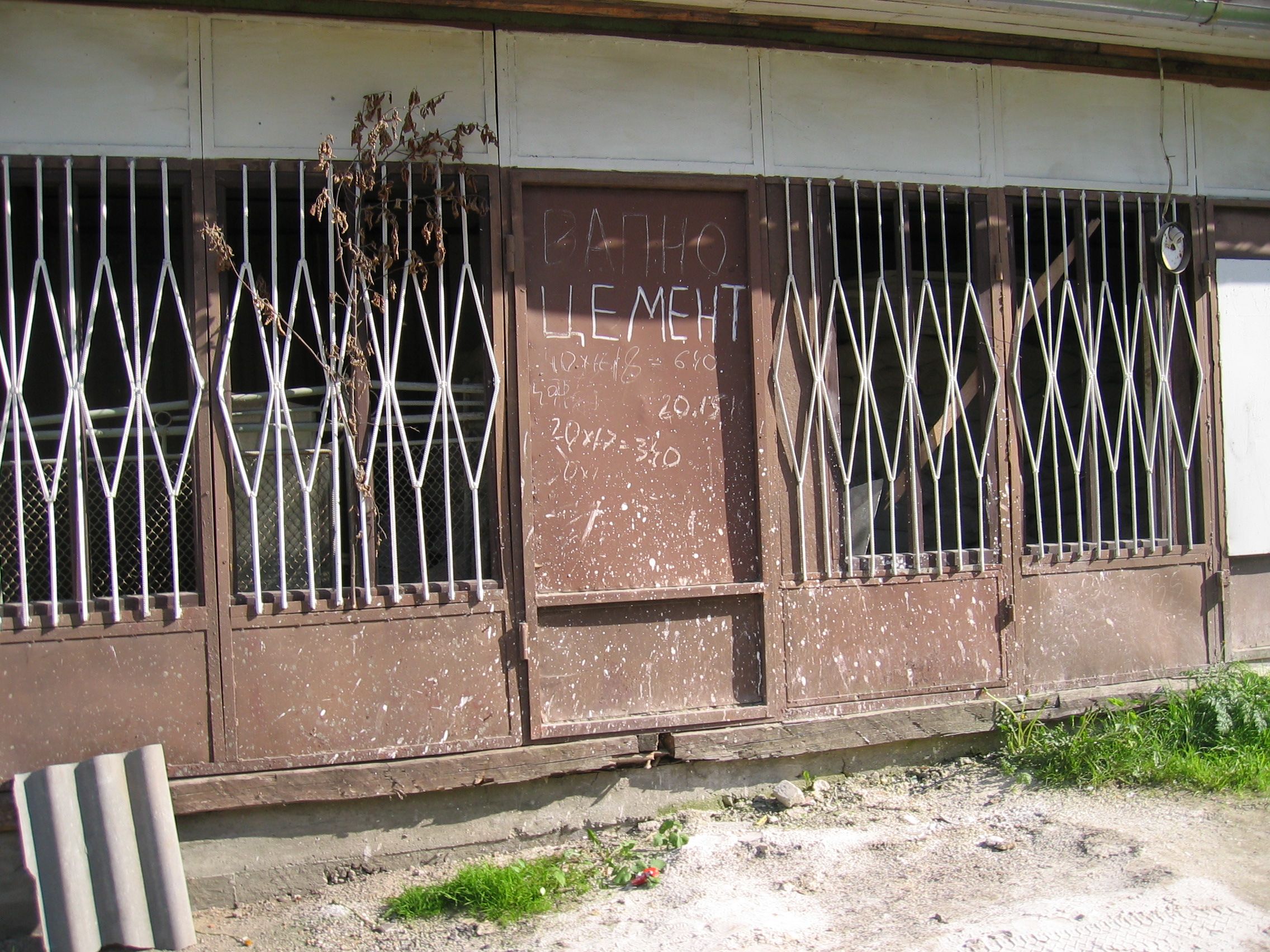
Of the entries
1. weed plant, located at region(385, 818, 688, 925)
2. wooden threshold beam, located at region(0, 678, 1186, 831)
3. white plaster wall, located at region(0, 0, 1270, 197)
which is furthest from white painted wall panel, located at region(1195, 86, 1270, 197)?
weed plant, located at region(385, 818, 688, 925)

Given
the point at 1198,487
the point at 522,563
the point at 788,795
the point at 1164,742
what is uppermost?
the point at 1198,487

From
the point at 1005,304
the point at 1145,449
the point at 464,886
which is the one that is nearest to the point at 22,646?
the point at 464,886

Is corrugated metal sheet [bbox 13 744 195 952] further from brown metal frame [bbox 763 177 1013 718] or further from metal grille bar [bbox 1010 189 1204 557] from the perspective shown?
metal grille bar [bbox 1010 189 1204 557]

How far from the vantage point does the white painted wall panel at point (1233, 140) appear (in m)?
5.31

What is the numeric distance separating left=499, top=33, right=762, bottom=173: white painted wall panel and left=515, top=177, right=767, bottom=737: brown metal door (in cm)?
13

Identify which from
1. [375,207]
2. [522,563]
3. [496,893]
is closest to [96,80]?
[375,207]

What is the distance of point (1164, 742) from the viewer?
15.6ft

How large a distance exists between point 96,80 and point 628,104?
209 centimetres

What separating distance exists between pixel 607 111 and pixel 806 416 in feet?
5.19

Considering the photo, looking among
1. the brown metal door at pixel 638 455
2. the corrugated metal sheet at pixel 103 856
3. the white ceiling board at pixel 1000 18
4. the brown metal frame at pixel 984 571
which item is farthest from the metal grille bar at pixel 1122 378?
the corrugated metal sheet at pixel 103 856

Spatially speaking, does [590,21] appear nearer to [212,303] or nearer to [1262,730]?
[212,303]

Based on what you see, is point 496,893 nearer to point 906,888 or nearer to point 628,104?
point 906,888

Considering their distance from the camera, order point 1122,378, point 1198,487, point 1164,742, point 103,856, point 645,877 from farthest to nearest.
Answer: point 1122,378
point 1198,487
point 1164,742
point 645,877
point 103,856

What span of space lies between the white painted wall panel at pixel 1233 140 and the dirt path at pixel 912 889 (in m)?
3.05
